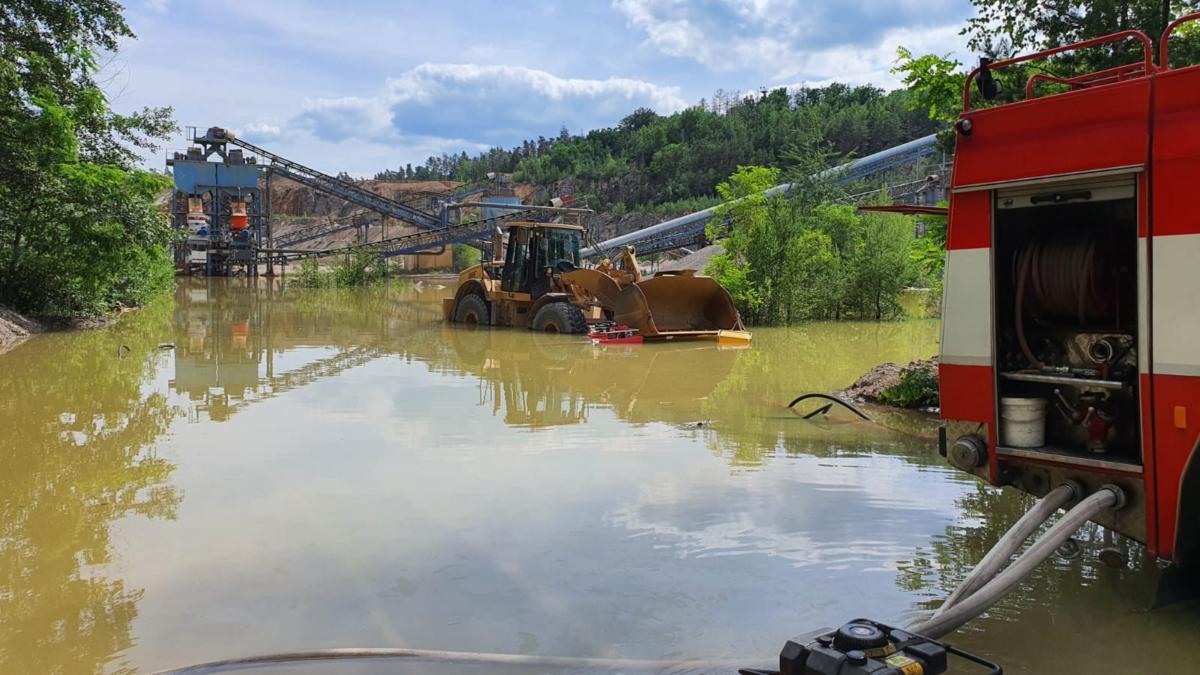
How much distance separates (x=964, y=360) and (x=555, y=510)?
2.94 meters

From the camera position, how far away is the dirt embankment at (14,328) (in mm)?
15961

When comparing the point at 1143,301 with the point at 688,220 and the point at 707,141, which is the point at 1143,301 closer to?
the point at 688,220

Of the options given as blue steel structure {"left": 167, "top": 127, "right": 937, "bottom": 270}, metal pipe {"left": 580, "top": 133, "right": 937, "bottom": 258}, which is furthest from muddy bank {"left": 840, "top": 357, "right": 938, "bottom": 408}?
blue steel structure {"left": 167, "top": 127, "right": 937, "bottom": 270}

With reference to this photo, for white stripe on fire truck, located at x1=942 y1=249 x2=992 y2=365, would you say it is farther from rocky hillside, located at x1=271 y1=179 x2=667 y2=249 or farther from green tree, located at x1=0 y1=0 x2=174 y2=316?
rocky hillside, located at x1=271 y1=179 x2=667 y2=249

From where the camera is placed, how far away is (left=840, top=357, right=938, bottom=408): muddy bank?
10516 mm

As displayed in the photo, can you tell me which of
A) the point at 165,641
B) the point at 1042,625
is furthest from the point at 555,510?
the point at 1042,625

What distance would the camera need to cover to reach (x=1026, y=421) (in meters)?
4.48

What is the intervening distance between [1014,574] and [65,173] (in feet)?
59.4

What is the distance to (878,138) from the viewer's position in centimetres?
7319

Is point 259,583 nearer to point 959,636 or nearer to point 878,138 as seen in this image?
point 959,636

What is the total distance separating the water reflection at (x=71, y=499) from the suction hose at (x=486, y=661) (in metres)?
0.63

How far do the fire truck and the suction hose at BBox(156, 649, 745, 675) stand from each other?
1.87 meters

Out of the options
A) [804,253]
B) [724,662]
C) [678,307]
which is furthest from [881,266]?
[724,662]

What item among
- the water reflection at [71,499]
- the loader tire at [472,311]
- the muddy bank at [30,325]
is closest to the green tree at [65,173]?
the muddy bank at [30,325]
